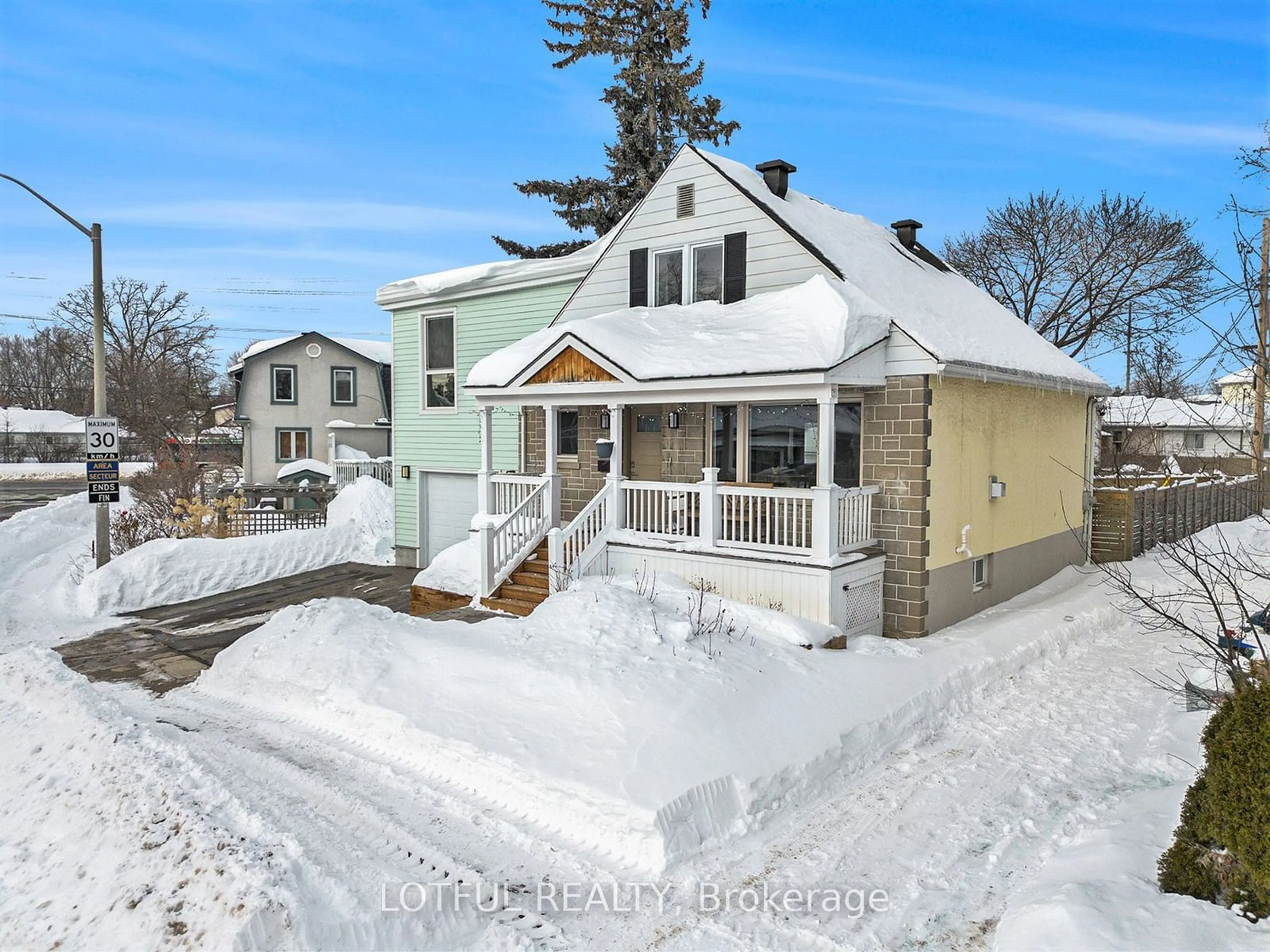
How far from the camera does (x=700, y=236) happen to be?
40.2 ft

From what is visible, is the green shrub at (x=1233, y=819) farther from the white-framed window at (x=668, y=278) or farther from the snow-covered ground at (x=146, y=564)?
the snow-covered ground at (x=146, y=564)

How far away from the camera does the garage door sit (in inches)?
658

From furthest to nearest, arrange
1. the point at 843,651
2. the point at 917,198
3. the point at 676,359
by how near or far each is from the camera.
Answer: the point at 917,198
the point at 676,359
the point at 843,651

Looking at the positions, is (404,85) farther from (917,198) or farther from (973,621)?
(973,621)

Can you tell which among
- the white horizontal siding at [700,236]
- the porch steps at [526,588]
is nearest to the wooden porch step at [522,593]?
the porch steps at [526,588]

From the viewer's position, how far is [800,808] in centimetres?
559

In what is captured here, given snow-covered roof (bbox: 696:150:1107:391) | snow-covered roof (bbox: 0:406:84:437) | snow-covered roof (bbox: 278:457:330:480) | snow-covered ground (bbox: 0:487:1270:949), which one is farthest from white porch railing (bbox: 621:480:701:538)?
snow-covered roof (bbox: 0:406:84:437)

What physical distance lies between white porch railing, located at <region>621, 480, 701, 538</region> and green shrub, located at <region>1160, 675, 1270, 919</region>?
667 centimetres

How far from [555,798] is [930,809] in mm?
2670

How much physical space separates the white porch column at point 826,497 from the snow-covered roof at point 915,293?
1.69 meters

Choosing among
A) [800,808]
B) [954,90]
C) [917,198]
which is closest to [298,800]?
[800,808]

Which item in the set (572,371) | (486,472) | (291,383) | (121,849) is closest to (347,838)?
(121,849)

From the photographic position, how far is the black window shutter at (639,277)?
1291cm

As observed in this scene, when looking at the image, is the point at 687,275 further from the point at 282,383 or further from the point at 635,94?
the point at 282,383
